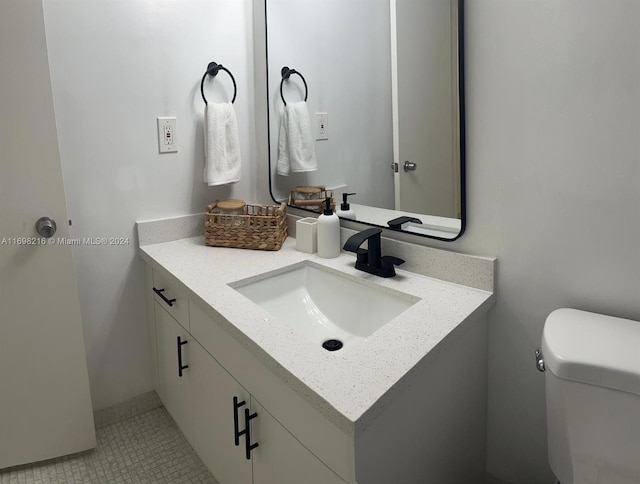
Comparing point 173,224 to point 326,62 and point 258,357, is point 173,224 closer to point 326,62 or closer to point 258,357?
point 326,62

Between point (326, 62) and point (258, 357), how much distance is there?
112cm

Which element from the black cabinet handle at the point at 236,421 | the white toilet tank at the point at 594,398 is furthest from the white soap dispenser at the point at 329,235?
the white toilet tank at the point at 594,398

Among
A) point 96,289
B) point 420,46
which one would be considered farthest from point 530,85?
point 96,289

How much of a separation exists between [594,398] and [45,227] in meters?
1.55

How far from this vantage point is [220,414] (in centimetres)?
131

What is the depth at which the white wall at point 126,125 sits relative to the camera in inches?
61.0

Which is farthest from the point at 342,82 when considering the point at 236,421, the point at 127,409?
the point at 127,409

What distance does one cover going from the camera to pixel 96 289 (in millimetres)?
1709

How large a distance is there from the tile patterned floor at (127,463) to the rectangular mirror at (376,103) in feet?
3.43

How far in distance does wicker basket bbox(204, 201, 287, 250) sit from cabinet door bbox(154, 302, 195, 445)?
0.34 m

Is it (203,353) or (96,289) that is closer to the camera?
(203,353)

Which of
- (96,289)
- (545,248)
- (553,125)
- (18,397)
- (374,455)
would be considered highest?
(553,125)

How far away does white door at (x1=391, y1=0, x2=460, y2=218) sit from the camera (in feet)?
3.99

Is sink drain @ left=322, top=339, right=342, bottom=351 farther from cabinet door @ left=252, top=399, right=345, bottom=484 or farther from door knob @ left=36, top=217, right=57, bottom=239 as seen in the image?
door knob @ left=36, top=217, right=57, bottom=239
